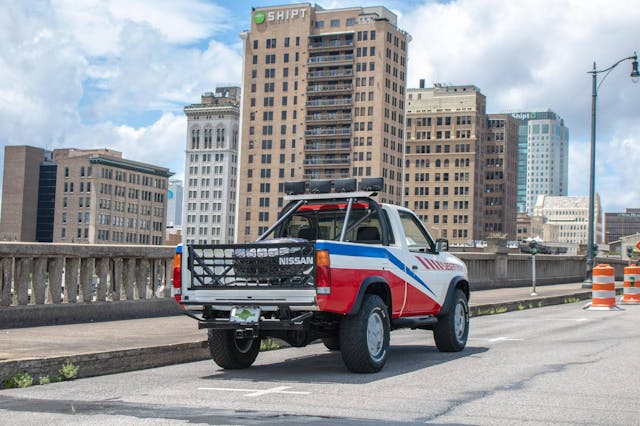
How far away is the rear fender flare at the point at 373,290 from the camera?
9758 millimetres

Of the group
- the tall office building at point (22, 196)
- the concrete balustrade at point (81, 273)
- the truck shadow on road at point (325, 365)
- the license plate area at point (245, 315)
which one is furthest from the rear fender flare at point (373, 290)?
the tall office building at point (22, 196)

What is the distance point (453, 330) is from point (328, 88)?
147 metres

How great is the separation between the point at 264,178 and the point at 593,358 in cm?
14793

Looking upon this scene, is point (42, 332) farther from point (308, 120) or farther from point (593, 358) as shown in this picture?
point (308, 120)

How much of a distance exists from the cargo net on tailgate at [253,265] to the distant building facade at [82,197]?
174m

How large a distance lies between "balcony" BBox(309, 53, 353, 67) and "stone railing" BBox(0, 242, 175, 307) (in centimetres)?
14114

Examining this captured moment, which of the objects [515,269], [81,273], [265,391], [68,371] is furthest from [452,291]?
[515,269]

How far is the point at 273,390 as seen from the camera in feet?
29.4

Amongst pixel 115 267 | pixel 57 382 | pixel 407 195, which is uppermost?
pixel 407 195

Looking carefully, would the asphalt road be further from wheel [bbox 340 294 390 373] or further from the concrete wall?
the concrete wall

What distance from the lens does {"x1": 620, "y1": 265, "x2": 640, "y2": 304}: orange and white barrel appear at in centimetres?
2692

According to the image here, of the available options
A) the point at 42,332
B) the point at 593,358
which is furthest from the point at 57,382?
the point at 593,358

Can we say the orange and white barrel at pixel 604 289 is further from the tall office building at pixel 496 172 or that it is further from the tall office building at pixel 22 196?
the tall office building at pixel 22 196

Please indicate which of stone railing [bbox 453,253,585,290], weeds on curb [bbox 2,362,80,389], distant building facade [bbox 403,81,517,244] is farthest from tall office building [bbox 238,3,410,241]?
weeds on curb [bbox 2,362,80,389]
